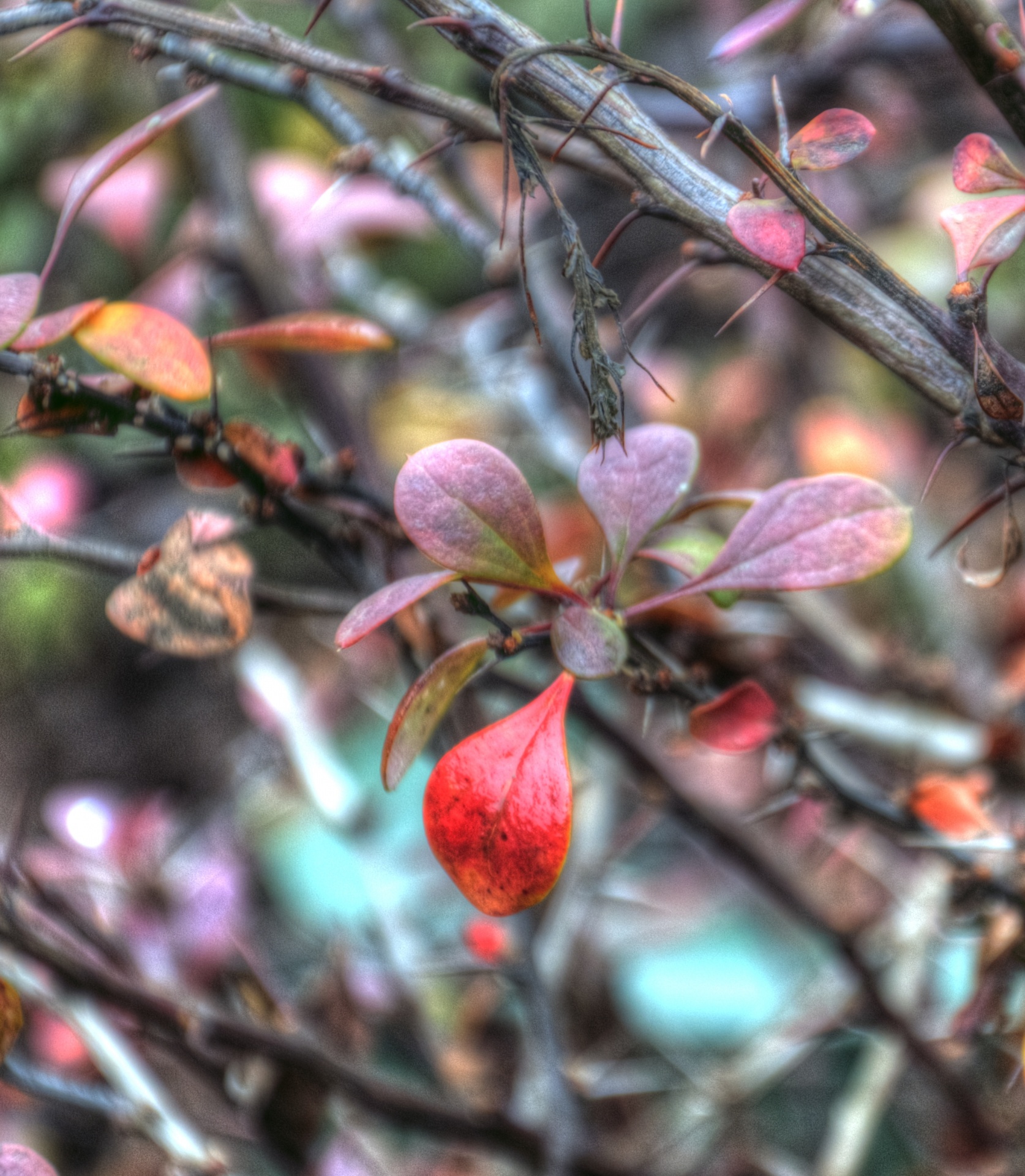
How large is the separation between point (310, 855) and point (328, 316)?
82cm

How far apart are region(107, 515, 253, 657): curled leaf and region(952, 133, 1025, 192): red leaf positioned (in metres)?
0.29

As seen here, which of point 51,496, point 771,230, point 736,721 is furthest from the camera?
point 51,496

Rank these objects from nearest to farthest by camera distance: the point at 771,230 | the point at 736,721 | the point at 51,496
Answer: the point at 771,230 < the point at 736,721 < the point at 51,496

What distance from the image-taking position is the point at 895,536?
1.01 ft

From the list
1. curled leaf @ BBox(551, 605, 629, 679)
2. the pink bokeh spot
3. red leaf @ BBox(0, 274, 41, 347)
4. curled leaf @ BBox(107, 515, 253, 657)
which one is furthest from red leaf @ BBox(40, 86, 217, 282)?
the pink bokeh spot

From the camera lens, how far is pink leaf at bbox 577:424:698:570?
0.35 meters

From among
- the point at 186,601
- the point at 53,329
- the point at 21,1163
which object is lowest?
the point at 21,1163

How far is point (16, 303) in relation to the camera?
31 cm

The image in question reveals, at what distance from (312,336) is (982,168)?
246 millimetres

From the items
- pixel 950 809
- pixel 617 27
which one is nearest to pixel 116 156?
pixel 617 27

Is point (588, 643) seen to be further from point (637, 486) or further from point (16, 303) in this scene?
point (16, 303)

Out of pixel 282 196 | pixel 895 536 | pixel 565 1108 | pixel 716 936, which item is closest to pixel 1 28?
pixel 895 536

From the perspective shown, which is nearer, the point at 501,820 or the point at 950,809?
the point at 501,820

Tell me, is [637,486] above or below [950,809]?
above
